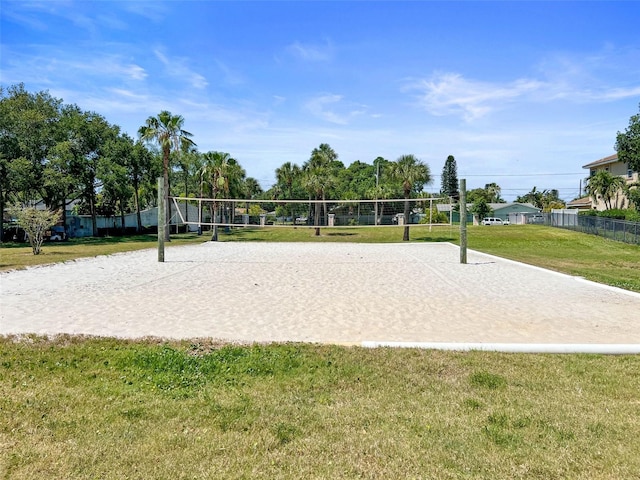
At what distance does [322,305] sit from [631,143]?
2995 centimetres

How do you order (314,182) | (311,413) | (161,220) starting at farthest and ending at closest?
(314,182), (161,220), (311,413)

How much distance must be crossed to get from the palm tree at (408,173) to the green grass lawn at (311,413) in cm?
2514

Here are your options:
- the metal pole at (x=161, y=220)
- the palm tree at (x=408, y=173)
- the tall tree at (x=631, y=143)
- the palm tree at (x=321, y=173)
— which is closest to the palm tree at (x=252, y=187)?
the palm tree at (x=321, y=173)

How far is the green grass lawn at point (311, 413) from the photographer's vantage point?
242 centimetres

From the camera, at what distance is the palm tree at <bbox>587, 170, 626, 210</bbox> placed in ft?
116

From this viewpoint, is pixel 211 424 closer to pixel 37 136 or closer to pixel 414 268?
pixel 414 268

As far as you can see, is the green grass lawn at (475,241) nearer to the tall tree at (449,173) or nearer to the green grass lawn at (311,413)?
the green grass lawn at (311,413)

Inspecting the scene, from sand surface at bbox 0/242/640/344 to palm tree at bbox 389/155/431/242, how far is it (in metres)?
17.9

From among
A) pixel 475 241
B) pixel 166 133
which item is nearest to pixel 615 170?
pixel 475 241

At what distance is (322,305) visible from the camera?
7.02 metres

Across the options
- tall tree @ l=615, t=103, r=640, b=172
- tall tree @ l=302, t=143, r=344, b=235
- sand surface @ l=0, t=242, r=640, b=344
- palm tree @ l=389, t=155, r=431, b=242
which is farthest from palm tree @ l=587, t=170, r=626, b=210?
sand surface @ l=0, t=242, r=640, b=344

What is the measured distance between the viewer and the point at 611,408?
10.2 feet

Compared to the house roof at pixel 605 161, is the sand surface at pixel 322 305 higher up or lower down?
lower down

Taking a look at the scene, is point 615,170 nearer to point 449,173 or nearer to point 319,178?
point 319,178
